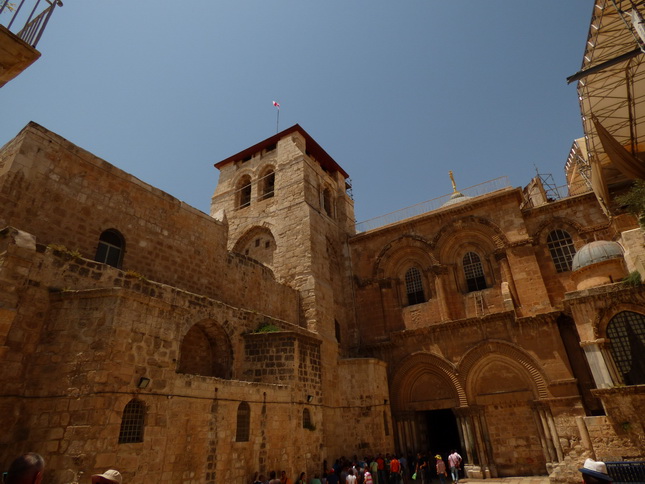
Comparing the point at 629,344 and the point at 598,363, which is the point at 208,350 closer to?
the point at 598,363

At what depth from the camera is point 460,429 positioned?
14.1 m

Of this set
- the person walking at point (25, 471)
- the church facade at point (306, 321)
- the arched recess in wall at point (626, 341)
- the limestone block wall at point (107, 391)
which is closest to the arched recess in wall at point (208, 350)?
the church facade at point (306, 321)

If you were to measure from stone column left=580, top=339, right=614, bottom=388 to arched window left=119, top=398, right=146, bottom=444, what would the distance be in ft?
39.2

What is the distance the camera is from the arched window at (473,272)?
15906 millimetres

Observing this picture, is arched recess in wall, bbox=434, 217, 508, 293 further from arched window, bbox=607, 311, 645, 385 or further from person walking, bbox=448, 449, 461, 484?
person walking, bbox=448, 449, 461, 484

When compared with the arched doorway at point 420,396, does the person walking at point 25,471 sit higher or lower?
lower

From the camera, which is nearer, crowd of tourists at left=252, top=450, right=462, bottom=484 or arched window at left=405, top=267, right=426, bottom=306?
crowd of tourists at left=252, top=450, right=462, bottom=484

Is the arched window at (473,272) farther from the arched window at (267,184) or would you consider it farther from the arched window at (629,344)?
the arched window at (267,184)

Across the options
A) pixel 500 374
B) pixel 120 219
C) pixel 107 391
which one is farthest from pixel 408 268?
pixel 107 391

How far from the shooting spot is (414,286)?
56.4 ft

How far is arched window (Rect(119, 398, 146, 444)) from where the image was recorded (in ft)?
21.1

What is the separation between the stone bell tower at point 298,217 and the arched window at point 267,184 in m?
0.05

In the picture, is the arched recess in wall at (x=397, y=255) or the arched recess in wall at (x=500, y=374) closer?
the arched recess in wall at (x=500, y=374)

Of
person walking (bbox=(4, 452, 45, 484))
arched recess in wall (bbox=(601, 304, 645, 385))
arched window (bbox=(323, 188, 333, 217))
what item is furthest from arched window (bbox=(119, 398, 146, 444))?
arched window (bbox=(323, 188, 333, 217))
